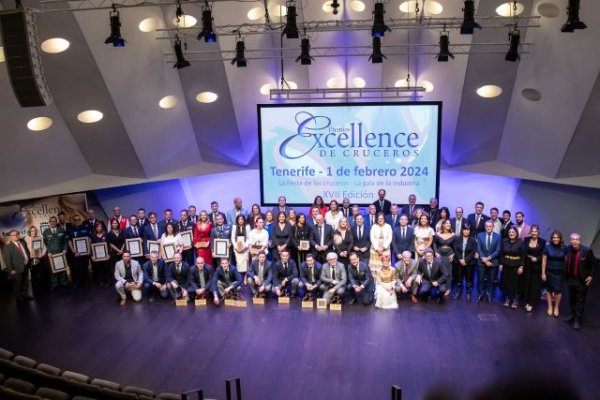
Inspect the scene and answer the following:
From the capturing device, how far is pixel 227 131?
1121 cm

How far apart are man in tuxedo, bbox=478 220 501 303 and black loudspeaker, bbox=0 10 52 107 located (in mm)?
6435

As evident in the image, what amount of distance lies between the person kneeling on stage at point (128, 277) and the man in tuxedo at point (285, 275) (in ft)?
6.97

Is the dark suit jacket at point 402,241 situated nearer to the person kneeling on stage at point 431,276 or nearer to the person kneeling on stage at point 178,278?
Result: the person kneeling on stage at point 431,276

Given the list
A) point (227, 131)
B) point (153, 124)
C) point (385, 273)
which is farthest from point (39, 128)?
point (385, 273)

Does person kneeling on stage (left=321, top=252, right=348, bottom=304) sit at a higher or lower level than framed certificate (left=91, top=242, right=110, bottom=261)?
lower

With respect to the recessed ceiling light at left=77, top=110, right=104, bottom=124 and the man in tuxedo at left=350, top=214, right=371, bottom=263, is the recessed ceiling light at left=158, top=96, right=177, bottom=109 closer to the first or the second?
the recessed ceiling light at left=77, top=110, right=104, bottom=124

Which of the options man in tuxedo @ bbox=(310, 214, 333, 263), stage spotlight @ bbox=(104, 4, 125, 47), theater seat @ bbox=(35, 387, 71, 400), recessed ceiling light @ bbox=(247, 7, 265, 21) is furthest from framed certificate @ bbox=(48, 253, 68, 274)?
recessed ceiling light @ bbox=(247, 7, 265, 21)

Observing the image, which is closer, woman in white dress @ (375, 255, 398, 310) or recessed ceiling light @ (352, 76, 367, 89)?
woman in white dress @ (375, 255, 398, 310)

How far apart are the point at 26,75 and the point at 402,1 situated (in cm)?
548

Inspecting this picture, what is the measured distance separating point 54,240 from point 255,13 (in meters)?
5.00

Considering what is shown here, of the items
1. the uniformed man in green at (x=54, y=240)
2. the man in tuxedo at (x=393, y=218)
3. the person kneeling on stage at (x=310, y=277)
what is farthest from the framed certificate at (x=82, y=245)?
the man in tuxedo at (x=393, y=218)

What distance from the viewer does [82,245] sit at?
9.79 metres

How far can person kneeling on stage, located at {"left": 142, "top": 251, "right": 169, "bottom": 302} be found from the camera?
9.04 metres

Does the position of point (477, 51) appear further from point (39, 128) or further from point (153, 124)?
point (39, 128)
